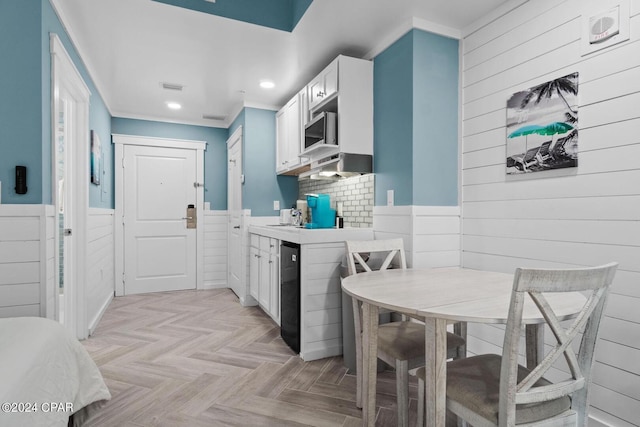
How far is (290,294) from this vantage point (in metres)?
2.79

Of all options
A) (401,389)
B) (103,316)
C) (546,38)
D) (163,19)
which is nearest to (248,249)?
(103,316)

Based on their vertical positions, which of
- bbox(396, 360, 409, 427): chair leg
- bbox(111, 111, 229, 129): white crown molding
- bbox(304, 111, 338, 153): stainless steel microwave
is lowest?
bbox(396, 360, 409, 427): chair leg

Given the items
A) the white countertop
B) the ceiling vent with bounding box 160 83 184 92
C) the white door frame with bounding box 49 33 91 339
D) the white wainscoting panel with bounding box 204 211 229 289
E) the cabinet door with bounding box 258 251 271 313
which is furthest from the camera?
the white wainscoting panel with bounding box 204 211 229 289

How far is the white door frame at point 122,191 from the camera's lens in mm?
4652

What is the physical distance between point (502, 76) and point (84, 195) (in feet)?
11.5

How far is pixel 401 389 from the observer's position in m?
1.65

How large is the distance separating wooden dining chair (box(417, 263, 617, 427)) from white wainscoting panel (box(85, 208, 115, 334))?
10.6 feet

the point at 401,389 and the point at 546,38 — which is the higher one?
the point at 546,38

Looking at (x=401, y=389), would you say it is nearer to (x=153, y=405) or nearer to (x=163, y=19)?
(x=153, y=405)

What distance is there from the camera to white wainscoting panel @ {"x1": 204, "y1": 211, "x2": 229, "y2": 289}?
5.12 meters

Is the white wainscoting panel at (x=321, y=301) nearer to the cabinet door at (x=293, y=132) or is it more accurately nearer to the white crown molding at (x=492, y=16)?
the cabinet door at (x=293, y=132)

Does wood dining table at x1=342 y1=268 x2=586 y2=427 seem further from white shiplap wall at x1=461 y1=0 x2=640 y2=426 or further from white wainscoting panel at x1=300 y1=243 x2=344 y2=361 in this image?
white wainscoting panel at x1=300 y1=243 x2=344 y2=361

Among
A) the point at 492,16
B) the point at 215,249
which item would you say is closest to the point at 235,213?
the point at 215,249

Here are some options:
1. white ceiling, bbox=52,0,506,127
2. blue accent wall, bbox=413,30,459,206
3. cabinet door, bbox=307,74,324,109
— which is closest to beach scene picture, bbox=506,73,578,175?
blue accent wall, bbox=413,30,459,206
